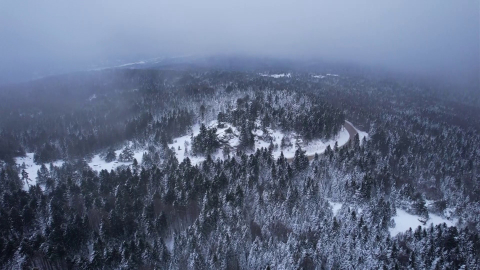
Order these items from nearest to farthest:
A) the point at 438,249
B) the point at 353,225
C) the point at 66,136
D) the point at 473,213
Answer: the point at 438,249 < the point at 353,225 < the point at 473,213 < the point at 66,136

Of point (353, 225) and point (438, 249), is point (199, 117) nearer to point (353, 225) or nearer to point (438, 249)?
point (353, 225)

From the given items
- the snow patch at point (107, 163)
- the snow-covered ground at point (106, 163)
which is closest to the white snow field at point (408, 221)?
the snow patch at point (107, 163)

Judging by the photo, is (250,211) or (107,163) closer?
(250,211)

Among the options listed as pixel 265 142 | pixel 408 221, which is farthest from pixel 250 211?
pixel 265 142

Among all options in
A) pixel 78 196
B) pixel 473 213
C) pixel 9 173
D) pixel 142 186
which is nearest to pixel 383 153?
pixel 473 213

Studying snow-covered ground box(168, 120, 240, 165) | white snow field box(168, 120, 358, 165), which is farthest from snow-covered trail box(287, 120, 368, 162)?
snow-covered ground box(168, 120, 240, 165)

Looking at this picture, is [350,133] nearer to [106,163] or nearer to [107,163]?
[107,163]

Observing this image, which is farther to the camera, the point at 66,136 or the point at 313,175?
the point at 66,136

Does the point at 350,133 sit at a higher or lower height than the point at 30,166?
higher

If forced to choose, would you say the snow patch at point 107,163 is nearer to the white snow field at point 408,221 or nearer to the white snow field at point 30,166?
the white snow field at point 30,166
